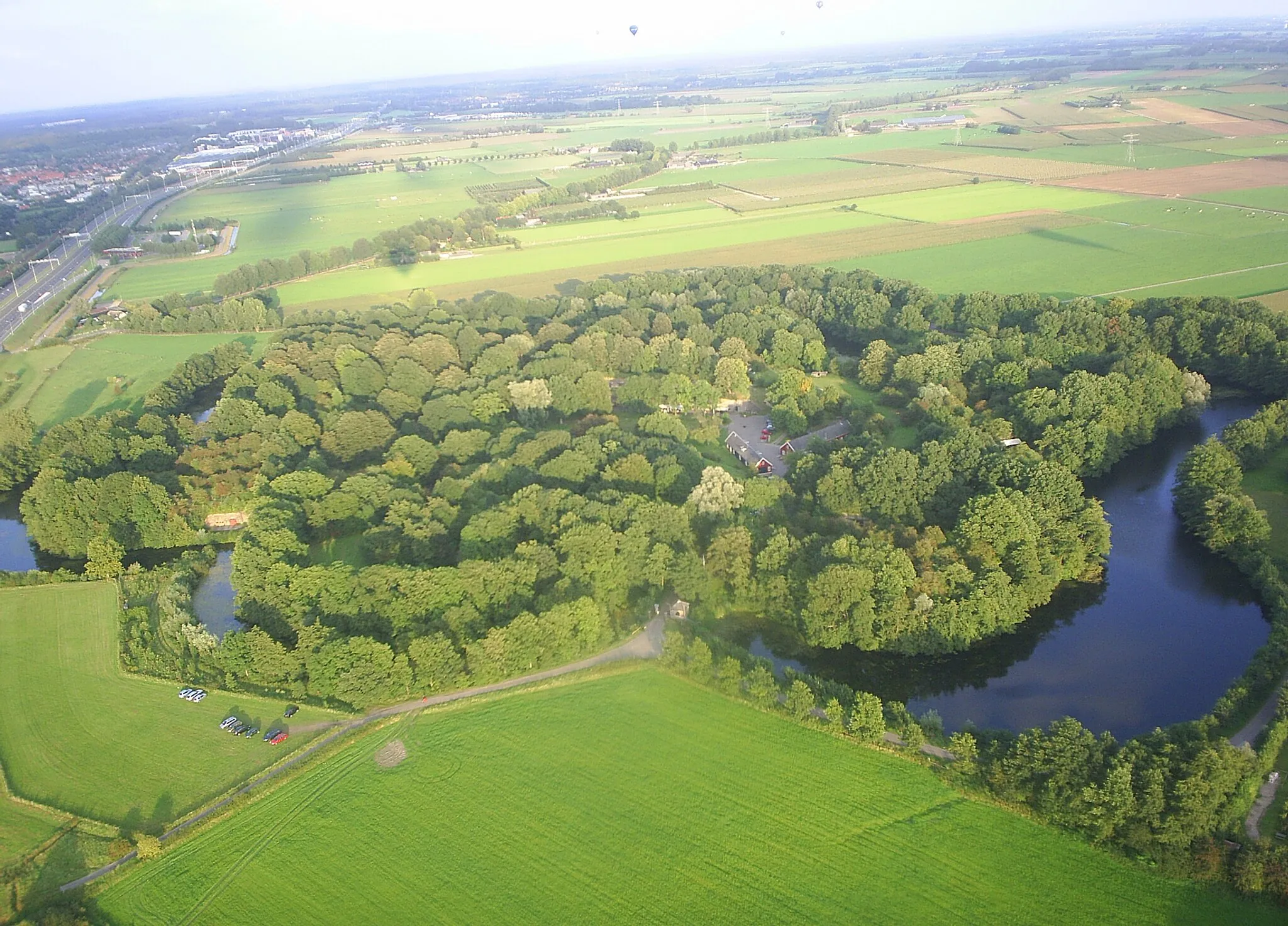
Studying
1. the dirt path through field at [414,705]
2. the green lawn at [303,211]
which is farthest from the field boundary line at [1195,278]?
the green lawn at [303,211]

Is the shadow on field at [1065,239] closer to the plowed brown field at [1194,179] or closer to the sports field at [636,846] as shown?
the plowed brown field at [1194,179]

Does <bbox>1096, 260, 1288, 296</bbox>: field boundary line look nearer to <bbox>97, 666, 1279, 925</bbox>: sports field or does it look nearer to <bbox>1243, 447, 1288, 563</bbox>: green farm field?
<bbox>1243, 447, 1288, 563</bbox>: green farm field

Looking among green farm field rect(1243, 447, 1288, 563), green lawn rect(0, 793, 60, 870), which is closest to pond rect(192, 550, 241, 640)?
green lawn rect(0, 793, 60, 870)

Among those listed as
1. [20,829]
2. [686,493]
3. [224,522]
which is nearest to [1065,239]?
[686,493]

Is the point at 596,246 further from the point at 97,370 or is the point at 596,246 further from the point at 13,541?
the point at 13,541

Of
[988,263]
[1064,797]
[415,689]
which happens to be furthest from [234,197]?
[1064,797]
